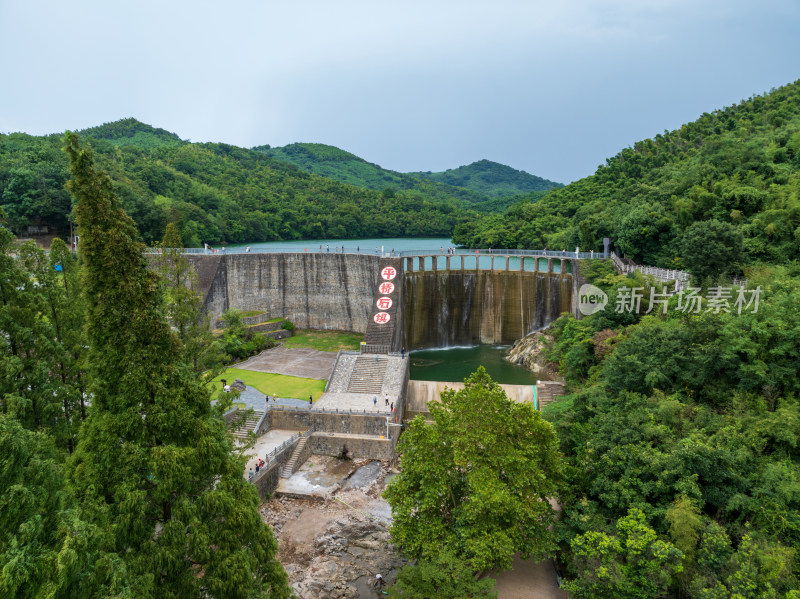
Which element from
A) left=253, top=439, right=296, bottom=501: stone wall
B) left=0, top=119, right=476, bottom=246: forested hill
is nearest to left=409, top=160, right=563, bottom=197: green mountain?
left=0, top=119, right=476, bottom=246: forested hill

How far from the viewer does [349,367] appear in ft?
92.9

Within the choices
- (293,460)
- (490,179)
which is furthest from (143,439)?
(490,179)

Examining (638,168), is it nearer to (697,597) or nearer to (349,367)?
(349,367)

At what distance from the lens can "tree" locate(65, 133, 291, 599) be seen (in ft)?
24.7

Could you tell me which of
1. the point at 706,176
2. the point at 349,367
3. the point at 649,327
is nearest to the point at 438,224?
the point at 706,176

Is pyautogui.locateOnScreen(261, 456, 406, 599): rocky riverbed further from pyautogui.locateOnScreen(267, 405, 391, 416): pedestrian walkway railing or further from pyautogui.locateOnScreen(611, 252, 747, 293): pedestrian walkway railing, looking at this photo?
pyautogui.locateOnScreen(611, 252, 747, 293): pedestrian walkway railing

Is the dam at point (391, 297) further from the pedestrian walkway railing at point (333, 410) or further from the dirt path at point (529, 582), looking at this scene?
the dirt path at point (529, 582)

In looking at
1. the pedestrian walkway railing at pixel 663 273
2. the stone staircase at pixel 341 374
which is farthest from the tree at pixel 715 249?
the stone staircase at pixel 341 374

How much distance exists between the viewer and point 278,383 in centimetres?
2775

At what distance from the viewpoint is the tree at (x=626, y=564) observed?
11898mm

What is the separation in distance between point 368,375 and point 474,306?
13018 mm

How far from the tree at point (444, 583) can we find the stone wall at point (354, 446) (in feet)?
33.5

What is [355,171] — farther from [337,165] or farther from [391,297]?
[391,297]

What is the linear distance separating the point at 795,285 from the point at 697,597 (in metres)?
13.1
